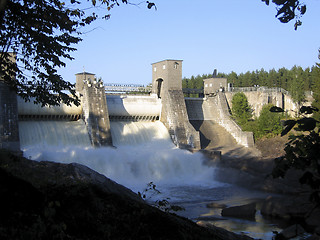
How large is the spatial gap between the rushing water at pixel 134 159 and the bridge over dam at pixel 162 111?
847mm

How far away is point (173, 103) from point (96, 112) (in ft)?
22.5

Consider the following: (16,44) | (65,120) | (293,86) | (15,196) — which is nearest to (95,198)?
(15,196)

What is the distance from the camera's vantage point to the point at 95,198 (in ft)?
15.0

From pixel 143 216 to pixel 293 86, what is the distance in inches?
1436

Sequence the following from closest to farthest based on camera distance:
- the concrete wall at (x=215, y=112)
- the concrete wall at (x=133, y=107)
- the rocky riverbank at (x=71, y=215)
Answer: the rocky riverbank at (x=71, y=215) → the concrete wall at (x=133, y=107) → the concrete wall at (x=215, y=112)

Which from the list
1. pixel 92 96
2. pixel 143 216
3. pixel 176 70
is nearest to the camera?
pixel 143 216

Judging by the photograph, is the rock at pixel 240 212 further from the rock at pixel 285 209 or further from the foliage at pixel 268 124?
the foliage at pixel 268 124

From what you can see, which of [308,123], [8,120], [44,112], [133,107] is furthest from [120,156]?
[308,123]

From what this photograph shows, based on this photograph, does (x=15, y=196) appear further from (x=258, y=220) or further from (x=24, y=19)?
(x=258, y=220)

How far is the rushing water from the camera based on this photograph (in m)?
18.9

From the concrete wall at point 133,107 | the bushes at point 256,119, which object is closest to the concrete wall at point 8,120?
the concrete wall at point 133,107

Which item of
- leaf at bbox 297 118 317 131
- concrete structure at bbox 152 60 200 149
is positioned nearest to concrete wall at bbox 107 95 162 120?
concrete structure at bbox 152 60 200 149

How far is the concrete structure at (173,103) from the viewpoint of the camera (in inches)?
1059

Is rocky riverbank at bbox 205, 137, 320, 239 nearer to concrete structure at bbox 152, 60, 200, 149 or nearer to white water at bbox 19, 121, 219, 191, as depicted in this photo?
white water at bbox 19, 121, 219, 191
